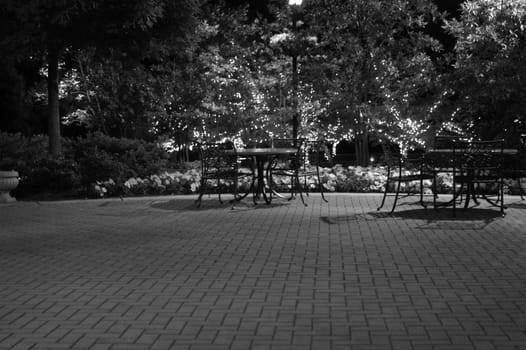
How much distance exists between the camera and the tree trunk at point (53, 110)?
54.7ft

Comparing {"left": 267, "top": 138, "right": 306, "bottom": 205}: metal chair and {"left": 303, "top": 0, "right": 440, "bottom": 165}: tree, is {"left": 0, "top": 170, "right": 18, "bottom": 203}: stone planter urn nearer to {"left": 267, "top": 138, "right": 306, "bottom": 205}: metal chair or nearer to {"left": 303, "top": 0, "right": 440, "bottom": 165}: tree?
{"left": 267, "top": 138, "right": 306, "bottom": 205}: metal chair

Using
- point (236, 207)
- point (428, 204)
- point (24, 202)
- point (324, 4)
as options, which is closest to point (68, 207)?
point (24, 202)

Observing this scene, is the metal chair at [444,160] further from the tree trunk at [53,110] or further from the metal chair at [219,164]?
the tree trunk at [53,110]

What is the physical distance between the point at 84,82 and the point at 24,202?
10268 millimetres

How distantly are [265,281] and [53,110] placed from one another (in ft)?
38.9

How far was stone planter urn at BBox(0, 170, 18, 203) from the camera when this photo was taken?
13.8 meters

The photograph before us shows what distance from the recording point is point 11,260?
25.6ft

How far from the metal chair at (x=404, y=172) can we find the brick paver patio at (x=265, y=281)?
0.60 meters

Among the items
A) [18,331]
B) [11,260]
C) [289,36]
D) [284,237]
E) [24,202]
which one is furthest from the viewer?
[289,36]

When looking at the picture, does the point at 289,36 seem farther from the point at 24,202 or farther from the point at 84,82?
the point at 24,202

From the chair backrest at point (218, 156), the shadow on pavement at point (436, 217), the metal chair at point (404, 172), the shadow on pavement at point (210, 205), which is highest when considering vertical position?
the chair backrest at point (218, 156)

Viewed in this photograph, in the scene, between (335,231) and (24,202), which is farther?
(24,202)

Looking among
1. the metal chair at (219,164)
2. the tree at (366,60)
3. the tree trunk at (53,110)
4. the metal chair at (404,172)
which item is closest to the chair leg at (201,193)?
the metal chair at (219,164)

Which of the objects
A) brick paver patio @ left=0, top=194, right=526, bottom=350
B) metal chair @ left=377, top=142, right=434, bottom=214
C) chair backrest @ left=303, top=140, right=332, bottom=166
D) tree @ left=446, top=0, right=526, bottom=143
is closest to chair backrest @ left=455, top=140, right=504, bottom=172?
metal chair @ left=377, top=142, right=434, bottom=214
